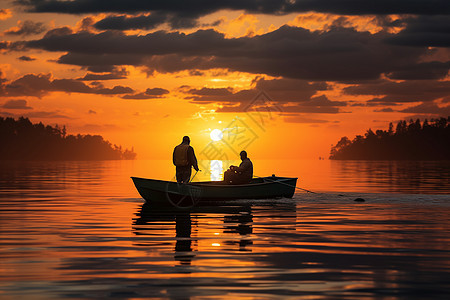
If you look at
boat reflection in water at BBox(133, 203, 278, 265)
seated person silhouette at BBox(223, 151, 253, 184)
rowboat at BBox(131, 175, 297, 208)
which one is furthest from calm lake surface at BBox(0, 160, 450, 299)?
seated person silhouette at BBox(223, 151, 253, 184)

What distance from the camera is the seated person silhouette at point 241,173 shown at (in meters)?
36.0

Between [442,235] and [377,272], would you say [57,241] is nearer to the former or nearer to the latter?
[377,272]

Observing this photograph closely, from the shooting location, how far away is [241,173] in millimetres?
36219

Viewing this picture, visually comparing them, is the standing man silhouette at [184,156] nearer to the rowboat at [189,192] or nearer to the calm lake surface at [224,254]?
the rowboat at [189,192]

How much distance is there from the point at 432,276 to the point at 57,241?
33.1ft

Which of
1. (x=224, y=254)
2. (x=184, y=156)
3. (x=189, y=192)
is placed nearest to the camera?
(x=224, y=254)

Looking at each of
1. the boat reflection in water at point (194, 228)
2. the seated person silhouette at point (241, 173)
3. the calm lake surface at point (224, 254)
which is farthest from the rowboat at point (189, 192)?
the calm lake surface at point (224, 254)

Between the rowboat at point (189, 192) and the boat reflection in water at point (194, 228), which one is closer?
the boat reflection in water at point (194, 228)

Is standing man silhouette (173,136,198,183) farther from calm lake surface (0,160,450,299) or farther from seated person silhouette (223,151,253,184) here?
calm lake surface (0,160,450,299)

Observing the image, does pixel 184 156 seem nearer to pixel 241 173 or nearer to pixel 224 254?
pixel 241 173

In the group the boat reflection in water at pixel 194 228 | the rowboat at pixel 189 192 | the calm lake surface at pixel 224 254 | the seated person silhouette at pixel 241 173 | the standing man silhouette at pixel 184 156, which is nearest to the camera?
the calm lake surface at pixel 224 254

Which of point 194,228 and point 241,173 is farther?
point 241,173

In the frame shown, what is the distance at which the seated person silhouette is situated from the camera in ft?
118

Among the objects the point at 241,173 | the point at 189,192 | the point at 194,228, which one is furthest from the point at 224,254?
the point at 241,173
